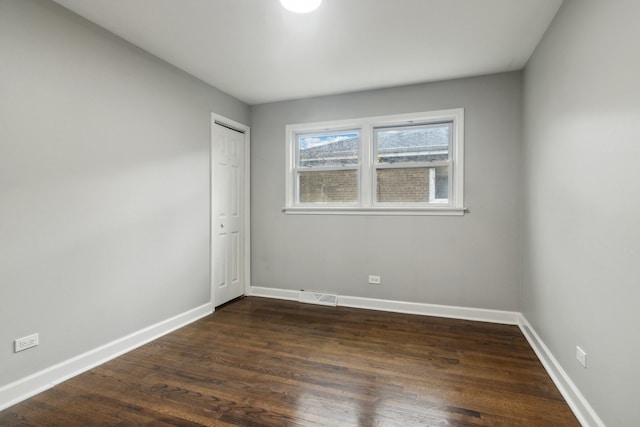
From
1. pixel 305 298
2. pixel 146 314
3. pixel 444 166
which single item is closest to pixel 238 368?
pixel 146 314

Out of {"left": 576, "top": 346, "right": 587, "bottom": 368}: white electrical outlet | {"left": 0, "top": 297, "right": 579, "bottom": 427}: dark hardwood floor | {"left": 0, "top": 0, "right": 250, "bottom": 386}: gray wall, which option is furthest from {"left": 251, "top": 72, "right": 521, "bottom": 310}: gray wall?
{"left": 576, "top": 346, "right": 587, "bottom": 368}: white electrical outlet

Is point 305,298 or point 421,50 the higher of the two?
point 421,50

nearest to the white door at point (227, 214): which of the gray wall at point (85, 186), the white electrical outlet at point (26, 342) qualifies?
the gray wall at point (85, 186)

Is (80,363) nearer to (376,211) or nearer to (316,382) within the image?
(316,382)

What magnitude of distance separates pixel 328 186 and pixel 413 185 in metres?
1.06

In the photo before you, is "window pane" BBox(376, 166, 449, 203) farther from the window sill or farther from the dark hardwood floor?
the dark hardwood floor

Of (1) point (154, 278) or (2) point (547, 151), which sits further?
(1) point (154, 278)

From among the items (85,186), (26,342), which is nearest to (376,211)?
(85,186)

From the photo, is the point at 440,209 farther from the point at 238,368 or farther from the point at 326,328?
the point at 238,368

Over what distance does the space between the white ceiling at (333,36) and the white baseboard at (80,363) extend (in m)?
2.51

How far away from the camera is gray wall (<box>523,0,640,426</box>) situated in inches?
54.4

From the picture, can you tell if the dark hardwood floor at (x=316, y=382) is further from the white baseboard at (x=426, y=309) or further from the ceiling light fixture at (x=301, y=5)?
A: the ceiling light fixture at (x=301, y=5)

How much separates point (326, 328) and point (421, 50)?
2782mm

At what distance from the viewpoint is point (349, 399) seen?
1961 millimetres
